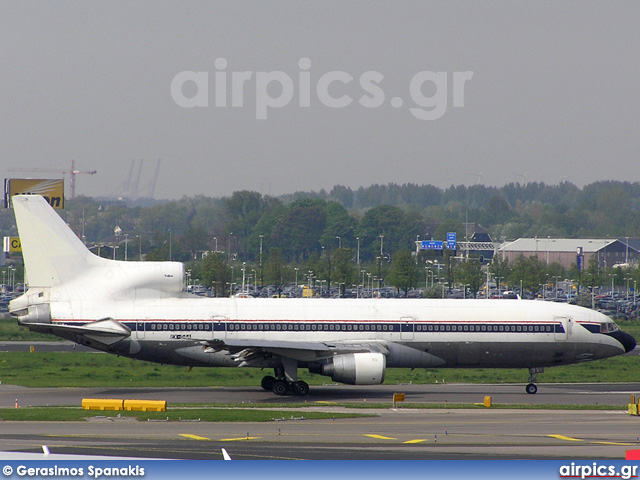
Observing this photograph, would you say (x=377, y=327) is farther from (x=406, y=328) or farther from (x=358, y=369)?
(x=358, y=369)

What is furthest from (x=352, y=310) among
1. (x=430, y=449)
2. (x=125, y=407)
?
(x=430, y=449)

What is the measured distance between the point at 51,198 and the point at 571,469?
103 meters

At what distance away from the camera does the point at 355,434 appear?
2989 cm

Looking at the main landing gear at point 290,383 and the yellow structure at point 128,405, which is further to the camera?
the main landing gear at point 290,383

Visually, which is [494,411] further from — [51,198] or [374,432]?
[51,198]

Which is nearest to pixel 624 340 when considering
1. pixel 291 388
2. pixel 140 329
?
pixel 291 388

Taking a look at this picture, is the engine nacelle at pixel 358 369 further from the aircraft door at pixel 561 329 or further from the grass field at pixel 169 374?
the aircraft door at pixel 561 329

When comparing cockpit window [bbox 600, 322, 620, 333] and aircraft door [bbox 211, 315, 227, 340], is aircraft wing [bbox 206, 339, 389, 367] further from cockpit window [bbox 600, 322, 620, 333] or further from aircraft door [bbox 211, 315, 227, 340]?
cockpit window [bbox 600, 322, 620, 333]

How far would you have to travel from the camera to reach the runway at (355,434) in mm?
25953

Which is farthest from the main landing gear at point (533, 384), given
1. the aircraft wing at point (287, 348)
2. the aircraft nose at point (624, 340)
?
the aircraft wing at point (287, 348)

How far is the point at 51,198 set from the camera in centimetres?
11375

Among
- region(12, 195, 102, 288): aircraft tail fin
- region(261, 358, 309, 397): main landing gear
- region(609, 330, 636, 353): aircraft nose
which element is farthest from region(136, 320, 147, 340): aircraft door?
region(609, 330, 636, 353): aircraft nose

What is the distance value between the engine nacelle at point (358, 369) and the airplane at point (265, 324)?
4 centimetres

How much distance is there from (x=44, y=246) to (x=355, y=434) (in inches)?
760
